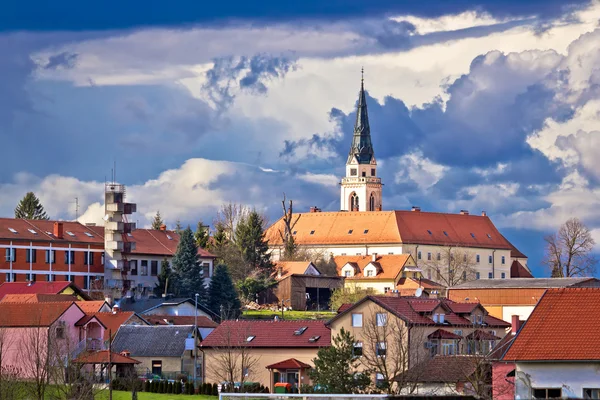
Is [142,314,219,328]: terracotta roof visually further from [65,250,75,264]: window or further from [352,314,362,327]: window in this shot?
[65,250,75,264]: window

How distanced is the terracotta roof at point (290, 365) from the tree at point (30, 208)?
86.2m

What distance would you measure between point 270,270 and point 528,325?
9118cm

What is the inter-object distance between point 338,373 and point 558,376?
20.1 meters

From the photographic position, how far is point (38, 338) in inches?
2921

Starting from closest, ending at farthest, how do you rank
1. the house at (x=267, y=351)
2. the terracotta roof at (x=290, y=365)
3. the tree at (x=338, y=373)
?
the tree at (x=338, y=373)
the terracotta roof at (x=290, y=365)
the house at (x=267, y=351)

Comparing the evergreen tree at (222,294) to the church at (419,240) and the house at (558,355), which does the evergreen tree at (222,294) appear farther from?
the house at (558,355)

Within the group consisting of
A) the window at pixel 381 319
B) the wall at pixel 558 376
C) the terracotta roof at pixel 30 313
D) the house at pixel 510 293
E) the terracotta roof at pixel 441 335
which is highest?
the house at pixel 510 293

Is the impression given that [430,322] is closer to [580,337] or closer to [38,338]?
[38,338]

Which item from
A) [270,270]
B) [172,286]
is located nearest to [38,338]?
[172,286]

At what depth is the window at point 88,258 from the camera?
Result: 12475cm

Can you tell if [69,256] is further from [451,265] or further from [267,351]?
[451,265]

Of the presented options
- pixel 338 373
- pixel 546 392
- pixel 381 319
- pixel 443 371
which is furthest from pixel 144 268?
pixel 546 392

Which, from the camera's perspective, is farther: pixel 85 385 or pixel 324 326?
pixel 324 326

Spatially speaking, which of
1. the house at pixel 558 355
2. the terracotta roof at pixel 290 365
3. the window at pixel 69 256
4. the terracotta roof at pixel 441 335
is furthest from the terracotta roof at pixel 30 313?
the house at pixel 558 355
